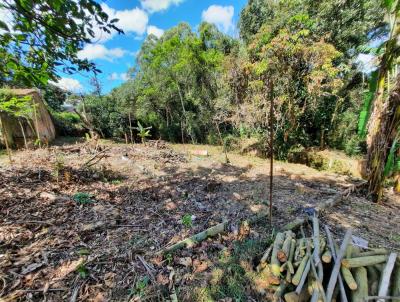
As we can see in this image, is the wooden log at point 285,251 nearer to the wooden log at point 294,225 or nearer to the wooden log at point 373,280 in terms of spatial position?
the wooden log at point 294,225

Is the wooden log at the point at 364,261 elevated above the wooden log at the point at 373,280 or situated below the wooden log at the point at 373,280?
above

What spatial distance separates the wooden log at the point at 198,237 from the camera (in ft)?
8.37

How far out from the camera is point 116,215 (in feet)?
10.9

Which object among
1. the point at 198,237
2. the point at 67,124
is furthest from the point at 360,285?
the point at 67,124

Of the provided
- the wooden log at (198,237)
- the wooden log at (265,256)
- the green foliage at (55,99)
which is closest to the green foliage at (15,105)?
the wooden log at (198,237)

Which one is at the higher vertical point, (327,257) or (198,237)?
(327,257)

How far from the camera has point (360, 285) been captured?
1.89 m

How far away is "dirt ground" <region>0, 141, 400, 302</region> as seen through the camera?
209cm

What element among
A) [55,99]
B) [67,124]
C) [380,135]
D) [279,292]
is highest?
[55,99]

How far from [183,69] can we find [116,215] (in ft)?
36.1

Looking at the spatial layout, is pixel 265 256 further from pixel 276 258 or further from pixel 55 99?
pixel 55 99

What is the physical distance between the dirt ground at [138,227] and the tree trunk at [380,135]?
0.45 m

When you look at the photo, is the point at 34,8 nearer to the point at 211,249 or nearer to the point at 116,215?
the point at 116,215

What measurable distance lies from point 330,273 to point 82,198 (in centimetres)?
366
